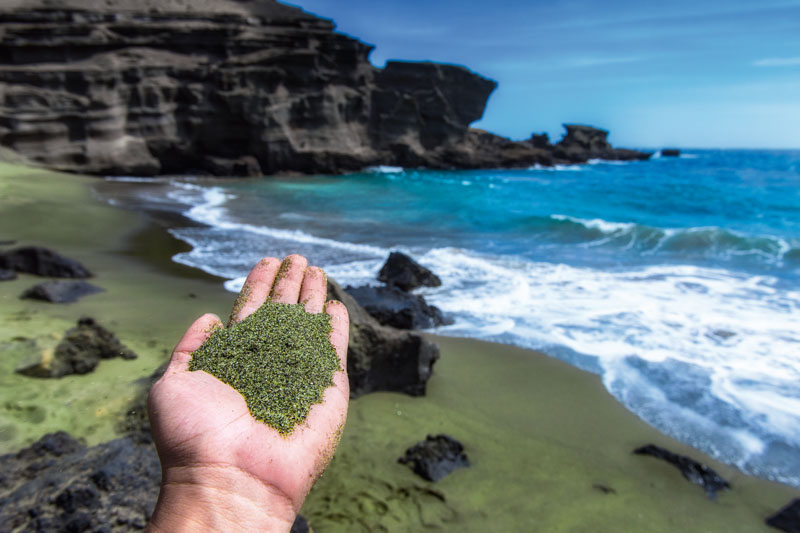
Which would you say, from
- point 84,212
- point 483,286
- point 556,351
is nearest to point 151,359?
point 556,351

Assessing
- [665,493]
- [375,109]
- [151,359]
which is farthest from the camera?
[375,109]

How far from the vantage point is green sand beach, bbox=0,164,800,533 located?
314cm

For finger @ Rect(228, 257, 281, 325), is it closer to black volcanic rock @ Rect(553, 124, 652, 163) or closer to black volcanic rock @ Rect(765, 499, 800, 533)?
black volcanic rock @ Rect(765, 499, 800, 533)

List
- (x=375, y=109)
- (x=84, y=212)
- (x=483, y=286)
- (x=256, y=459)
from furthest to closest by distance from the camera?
(x=375, y=109)
(x=84, y=212)
(x=483, y=286)
(x=256, y=459)

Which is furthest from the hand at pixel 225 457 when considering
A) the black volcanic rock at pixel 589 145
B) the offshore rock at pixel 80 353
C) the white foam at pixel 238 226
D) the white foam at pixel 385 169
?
the black volcanic rock at pixel 589 145

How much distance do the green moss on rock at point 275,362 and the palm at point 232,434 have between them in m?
0.08

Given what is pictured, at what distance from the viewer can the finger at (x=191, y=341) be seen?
8.01ft

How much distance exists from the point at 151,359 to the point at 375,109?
39.4 metres

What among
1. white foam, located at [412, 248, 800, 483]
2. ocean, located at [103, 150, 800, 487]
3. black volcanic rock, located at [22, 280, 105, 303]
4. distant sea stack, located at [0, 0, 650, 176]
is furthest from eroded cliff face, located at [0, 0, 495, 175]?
white foam, located at [412, 248, 800, 483]

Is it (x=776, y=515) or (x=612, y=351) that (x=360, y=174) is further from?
(x=776, y=515)

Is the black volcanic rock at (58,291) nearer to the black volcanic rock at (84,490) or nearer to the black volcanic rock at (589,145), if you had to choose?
the black volcanic rock at (84,490)

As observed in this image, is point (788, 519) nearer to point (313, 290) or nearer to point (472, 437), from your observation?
point (472, 437)

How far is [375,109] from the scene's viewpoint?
41375 millimetres

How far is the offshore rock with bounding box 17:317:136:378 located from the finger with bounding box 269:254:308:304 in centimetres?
187
